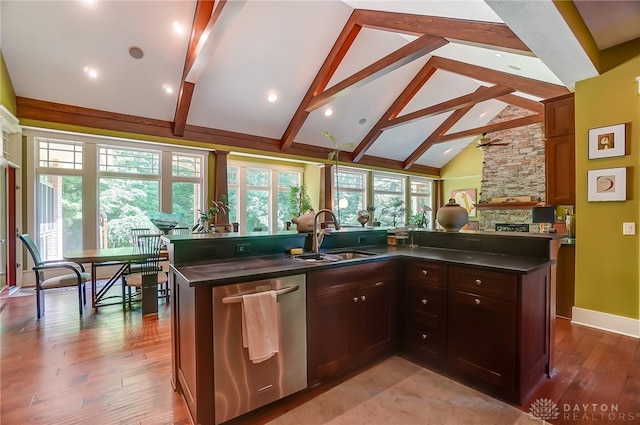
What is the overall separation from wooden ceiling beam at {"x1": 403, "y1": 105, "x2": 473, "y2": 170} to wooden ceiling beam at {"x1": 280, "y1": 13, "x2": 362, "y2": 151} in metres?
4.52

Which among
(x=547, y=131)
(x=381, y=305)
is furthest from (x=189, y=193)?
(x=547, y=131)

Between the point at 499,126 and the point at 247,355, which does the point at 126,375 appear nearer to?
the point at 247,355

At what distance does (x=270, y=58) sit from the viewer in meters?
5.14

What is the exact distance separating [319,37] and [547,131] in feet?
12.7

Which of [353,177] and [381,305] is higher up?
[353,177]

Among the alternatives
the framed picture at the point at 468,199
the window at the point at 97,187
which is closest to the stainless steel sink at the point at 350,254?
the window at the point at 97,187

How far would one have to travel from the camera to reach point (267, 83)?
221 inches

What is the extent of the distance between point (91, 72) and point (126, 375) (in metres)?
4.66

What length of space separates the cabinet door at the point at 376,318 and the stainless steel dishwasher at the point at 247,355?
21.8 inches

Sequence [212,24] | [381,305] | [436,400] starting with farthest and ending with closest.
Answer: [212,24]
[381,305]
[436,400]

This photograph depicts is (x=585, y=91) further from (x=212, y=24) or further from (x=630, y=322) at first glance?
(x=212, y=24)

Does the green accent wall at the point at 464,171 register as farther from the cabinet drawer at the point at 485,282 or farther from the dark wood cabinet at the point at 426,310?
the cabinet drawer at the point at 485,282

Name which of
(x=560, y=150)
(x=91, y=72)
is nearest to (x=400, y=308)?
(x=560, y=150)

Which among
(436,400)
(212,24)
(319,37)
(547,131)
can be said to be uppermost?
(319,37)
